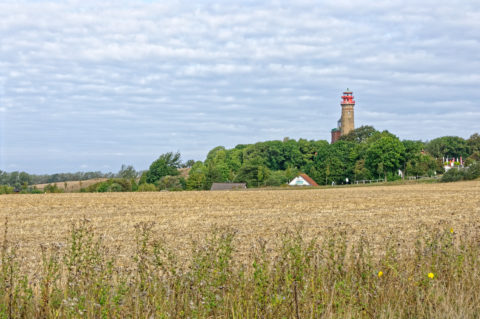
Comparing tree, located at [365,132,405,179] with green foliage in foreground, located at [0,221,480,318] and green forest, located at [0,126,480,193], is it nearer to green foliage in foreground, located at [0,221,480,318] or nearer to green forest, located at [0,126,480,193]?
green forest, located at [0,126,480,193]

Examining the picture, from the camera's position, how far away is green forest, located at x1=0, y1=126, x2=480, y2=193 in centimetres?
10038

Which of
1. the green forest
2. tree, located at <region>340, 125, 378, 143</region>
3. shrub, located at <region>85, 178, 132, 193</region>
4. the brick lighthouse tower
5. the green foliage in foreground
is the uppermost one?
the brick lighthouse tower

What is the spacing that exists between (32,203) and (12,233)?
21.9 metres

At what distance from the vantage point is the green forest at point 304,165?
100 metres

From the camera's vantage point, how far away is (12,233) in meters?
21.0

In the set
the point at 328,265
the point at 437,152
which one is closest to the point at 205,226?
the point at 328,265

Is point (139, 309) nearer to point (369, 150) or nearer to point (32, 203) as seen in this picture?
point (32, 203)

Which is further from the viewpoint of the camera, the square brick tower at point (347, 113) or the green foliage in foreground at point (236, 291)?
the square brick tower at point (347, 113)

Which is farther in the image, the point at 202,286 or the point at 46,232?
the point at 46,232

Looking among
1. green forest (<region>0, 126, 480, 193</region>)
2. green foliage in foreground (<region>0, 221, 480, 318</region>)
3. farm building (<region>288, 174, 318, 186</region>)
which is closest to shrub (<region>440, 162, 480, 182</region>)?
green forest (<region>0, 126, 480, 193</region>)

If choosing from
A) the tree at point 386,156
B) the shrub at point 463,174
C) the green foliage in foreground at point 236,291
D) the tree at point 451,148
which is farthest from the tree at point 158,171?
the green foliage in foreground at point 236,291

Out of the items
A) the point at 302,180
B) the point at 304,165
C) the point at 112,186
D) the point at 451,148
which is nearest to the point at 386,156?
the point at 302,180

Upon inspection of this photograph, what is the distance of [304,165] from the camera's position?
14175cm

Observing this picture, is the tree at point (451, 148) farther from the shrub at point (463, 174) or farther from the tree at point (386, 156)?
the shrub at point (463, 174)
